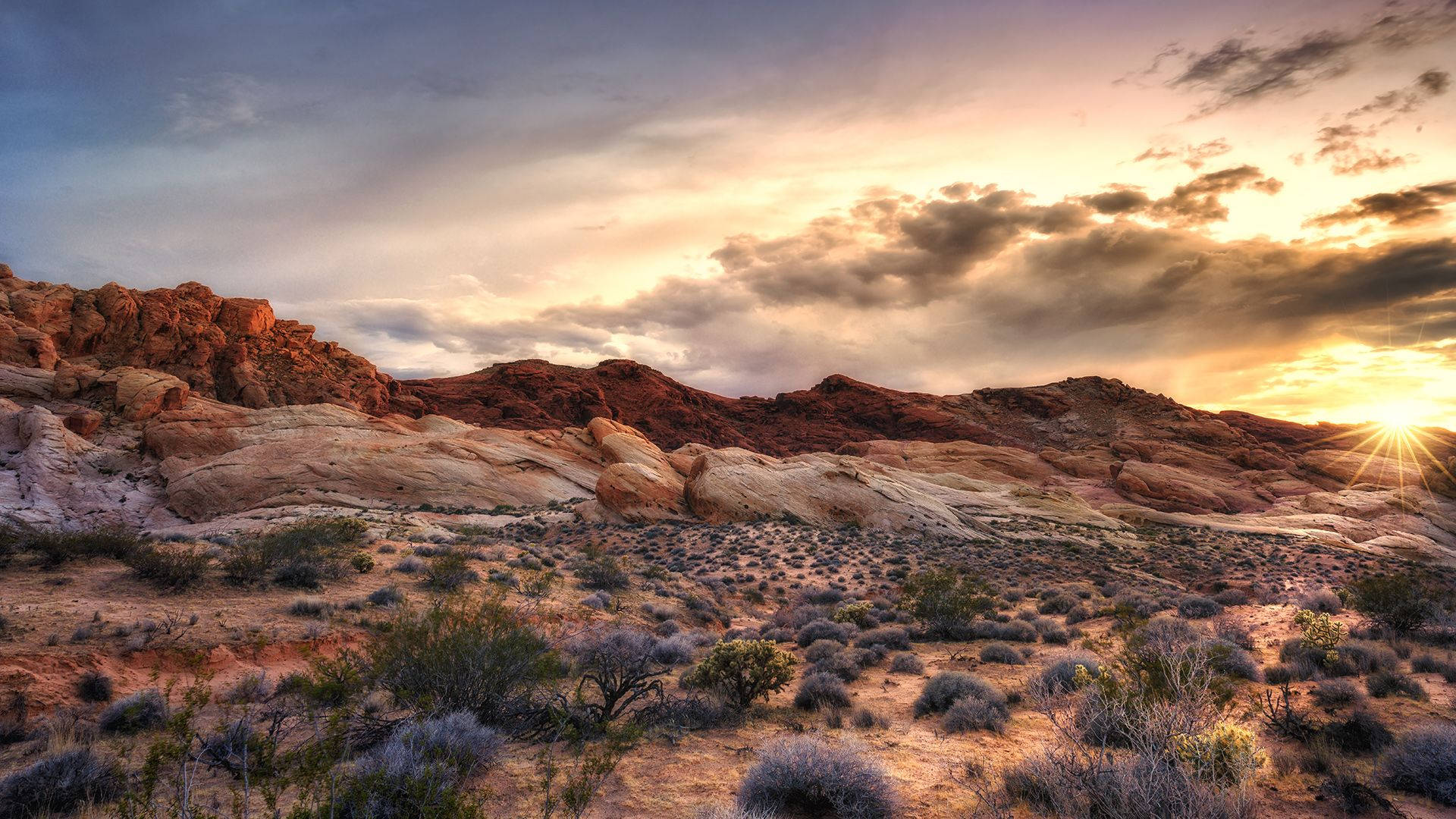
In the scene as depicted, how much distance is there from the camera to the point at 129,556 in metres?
12.5

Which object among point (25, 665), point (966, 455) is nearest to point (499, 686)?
point (25, 665)

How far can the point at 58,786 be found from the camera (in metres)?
5.21

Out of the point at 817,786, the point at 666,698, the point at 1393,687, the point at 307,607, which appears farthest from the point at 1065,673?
the point at 307,607

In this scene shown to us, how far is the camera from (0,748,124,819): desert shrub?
507 cm

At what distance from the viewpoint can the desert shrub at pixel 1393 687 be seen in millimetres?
7820

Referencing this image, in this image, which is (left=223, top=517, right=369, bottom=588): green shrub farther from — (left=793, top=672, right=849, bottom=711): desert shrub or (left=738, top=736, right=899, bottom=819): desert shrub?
(left=738, top=736, right=899, bottom=819): desert shrub

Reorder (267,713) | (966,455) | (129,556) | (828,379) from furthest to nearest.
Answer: (828,379), (966,455), (129,556), (267,713)

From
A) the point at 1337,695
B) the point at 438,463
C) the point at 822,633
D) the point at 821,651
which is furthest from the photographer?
the point at 438,463

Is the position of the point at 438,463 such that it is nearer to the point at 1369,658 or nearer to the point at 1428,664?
the point at 1369,658

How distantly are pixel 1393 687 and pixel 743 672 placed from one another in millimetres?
9190

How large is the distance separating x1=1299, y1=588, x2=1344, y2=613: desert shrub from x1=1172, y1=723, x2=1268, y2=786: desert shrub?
1299 centimetres

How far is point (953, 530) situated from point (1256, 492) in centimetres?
4585

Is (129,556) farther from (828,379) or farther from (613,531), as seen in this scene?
(828,379)

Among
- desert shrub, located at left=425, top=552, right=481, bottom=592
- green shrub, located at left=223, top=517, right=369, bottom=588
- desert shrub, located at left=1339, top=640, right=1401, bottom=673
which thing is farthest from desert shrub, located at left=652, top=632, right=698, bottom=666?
desert shrub, located at left=1339, top=640, right=1401, bottom=673
